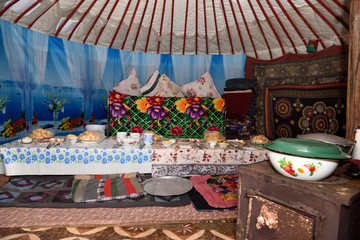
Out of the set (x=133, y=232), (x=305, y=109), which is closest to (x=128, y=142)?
(x=133, y=232)

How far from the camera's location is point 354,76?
141cm

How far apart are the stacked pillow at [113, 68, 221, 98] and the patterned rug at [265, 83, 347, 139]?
0.97 m

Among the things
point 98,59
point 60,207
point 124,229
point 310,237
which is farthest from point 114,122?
point 310,237

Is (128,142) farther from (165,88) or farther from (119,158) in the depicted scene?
(165,88)

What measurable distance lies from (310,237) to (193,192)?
3.87 ft

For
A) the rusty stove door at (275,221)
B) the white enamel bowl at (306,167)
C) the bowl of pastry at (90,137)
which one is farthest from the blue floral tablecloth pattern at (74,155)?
the white enamel bowl at (306,167)

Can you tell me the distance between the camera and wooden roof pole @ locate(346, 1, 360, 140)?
4.57ft

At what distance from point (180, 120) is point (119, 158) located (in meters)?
1.51

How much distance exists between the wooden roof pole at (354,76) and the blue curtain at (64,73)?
142 inches

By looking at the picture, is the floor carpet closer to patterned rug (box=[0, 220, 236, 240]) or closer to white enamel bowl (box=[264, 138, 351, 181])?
patterned rug (box=[0, 220, 236, 240])

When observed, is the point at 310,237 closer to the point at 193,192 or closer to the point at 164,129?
the point at 193,192

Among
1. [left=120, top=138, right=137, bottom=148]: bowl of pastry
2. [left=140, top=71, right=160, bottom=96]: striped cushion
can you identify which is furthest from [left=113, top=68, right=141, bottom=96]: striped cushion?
[left=120, top=138, right=137, bottom=148]: bowl of pastry

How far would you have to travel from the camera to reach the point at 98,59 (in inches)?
183

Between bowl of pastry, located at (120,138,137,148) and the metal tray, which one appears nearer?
the metal tray
